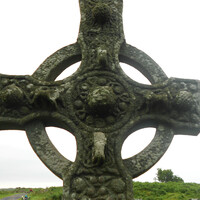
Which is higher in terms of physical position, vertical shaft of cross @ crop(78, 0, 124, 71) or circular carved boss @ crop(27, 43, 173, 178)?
vertical shaft of cross @ crop(78, 0, 124, 71)

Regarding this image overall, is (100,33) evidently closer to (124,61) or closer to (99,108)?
(124,61)

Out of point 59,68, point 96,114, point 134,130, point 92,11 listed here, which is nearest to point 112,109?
point 96,114

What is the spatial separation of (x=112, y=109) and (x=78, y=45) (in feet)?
4.80

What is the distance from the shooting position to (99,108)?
3230 mm

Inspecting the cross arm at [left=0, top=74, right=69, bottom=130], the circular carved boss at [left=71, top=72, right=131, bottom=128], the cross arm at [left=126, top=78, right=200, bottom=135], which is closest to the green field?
the cross arm at [left=126, top=78, right=200, bottom=135]

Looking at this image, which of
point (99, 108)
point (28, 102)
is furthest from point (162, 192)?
point (28, 102)

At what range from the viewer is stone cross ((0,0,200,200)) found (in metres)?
3.00

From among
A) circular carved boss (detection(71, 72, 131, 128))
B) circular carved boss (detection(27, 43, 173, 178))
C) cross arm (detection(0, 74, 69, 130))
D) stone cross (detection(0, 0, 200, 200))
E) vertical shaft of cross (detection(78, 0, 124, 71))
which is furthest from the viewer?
vertical shaft of cross (detection(78, 0, 124, 71))

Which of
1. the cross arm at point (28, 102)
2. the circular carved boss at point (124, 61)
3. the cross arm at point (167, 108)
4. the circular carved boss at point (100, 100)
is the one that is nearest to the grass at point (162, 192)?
the cross arm at point (167, 108)

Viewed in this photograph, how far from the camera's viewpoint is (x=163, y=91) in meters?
3.66

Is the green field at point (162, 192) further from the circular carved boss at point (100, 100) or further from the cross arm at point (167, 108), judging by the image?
the circular carved boss at point (100, 100)

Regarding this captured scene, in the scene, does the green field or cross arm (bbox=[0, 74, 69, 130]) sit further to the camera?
the green field

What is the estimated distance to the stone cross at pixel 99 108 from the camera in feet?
9.84

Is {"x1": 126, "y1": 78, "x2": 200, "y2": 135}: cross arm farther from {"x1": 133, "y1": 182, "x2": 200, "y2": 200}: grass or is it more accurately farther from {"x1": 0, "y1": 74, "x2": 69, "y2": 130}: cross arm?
{"x1": 133, "y1": 182, "x2": 200, "y2": 200}: grass
